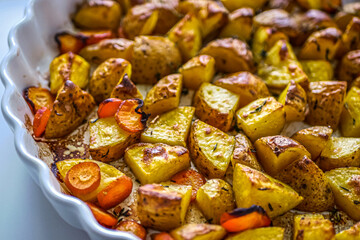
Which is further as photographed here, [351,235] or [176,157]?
[176,157]

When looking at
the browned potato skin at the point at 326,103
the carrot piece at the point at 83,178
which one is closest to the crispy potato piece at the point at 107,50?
the carrot piece at the point at 83,178

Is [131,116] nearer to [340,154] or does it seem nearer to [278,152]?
[278,152]

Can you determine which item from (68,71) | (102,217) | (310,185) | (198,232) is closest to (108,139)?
(102,217)

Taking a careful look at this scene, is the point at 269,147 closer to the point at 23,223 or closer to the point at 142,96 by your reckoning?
the point at 142,96

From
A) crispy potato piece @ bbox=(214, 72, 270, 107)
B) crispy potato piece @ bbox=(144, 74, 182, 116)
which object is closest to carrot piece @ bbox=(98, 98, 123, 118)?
crispy potato piece @ bbox=(144, 74, 182, 116)

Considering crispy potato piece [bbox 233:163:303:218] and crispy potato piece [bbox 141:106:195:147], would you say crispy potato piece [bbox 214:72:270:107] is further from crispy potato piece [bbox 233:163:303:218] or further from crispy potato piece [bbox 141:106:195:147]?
crispy potato piece [bbox 233:163:303:218]

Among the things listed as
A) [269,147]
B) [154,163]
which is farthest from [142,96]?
[269,147]
